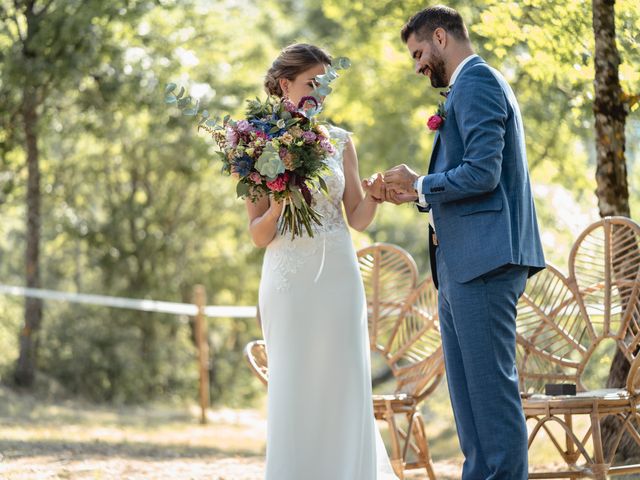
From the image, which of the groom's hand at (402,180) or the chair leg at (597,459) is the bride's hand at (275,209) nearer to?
the groom's hand at (402,180)

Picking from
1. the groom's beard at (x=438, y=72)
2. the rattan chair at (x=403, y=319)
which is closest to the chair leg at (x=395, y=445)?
the rattan chair at (x=403, y=319)

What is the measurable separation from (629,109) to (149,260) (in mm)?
10145

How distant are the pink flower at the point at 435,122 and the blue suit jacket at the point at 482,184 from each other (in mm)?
26

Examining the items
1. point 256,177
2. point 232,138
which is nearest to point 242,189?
point 256,177

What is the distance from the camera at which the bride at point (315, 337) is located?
162 inches

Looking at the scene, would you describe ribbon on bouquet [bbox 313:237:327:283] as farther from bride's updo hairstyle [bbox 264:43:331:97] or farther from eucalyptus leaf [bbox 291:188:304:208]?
bride's updo hairstyle [bbox 264:43:331:97]

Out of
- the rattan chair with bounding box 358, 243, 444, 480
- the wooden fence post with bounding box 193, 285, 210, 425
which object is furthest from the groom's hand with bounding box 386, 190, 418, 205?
the wooden fence post with bounding box 193, 285, 210, 425

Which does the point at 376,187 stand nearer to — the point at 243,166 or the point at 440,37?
the point at 243,166

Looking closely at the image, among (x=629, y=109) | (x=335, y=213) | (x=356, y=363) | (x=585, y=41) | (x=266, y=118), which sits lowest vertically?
(x=356, y=363)

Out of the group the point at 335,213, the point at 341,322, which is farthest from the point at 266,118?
the point at 341,322

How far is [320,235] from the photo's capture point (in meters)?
4.26

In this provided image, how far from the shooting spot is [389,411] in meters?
4.82

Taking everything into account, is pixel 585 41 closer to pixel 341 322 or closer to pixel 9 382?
pixel 341 322

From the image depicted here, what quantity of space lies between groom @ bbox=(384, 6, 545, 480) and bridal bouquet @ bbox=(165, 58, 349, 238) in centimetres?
47
